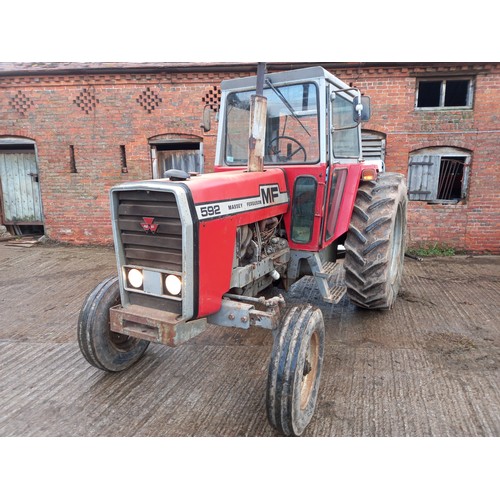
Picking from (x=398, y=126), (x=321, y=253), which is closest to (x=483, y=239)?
(x=398, y=126)

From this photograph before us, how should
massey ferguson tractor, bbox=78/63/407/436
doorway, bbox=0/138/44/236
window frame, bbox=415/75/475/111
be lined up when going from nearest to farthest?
massey ferguson tractor, bbox=78/63/407/436 < window frame, bbox=415/75/475/111 < doorway, bbox=0/138/44/236

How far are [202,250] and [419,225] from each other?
5.86 meters

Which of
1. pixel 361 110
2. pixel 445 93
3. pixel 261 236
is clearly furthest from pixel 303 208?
pixel 445 93

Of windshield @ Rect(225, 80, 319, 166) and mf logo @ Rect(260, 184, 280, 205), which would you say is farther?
windshield @ Rect(225, 80, 319, 166)

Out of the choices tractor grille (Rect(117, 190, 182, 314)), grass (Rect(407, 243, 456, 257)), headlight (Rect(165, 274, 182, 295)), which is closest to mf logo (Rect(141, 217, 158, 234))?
tractor grille (Rect(117, 190, 182, 314))

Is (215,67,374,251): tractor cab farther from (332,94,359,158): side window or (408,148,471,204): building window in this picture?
(408,148,471,204): building window

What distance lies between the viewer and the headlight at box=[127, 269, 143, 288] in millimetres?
2713

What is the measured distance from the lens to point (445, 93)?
23.0ft

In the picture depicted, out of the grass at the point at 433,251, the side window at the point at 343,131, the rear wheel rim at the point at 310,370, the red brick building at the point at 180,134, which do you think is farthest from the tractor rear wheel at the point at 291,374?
the red brick building at the point at 180,134

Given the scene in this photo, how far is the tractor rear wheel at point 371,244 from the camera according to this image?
145 inches

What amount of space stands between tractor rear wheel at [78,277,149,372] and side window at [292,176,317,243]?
1.56 meters

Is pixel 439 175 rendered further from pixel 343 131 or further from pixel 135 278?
pixel 135 278

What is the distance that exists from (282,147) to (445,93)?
5031 mm

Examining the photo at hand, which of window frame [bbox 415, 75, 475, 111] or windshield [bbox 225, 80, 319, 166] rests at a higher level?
window frame [bbox 415, 75, 475, 111]
